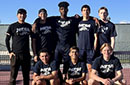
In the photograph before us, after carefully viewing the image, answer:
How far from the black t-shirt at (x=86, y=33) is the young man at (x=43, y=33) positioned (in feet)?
2.31

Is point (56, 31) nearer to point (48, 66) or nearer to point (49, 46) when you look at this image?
point (49, 46)

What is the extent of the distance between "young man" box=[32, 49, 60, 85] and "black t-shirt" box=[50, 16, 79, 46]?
0.58 meters

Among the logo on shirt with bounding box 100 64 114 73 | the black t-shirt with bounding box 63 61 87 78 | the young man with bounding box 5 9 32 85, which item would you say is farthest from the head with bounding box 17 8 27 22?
the logo on shirt with bounding box 100 64 114 73

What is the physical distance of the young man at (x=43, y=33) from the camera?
587 cm

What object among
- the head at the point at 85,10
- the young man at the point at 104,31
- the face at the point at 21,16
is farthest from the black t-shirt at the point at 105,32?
the face at the point at 21,16

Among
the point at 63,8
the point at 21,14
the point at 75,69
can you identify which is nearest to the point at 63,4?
the point at 63,8

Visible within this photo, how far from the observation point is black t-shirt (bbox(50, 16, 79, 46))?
579cm

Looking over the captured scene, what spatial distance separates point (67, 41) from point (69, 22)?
466 millimetres

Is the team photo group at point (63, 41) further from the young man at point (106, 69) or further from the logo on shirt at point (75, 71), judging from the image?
the young man at point (106, 69)

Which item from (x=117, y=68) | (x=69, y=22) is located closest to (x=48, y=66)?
(x=69, y=22)

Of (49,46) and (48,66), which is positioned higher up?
(49,46)

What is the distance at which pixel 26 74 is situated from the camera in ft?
20.2

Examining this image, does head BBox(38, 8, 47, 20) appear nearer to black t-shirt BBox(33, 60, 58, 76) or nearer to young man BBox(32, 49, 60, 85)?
young man BBox(32, 49, 60, 85)

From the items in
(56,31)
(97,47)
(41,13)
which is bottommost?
(97,47)
